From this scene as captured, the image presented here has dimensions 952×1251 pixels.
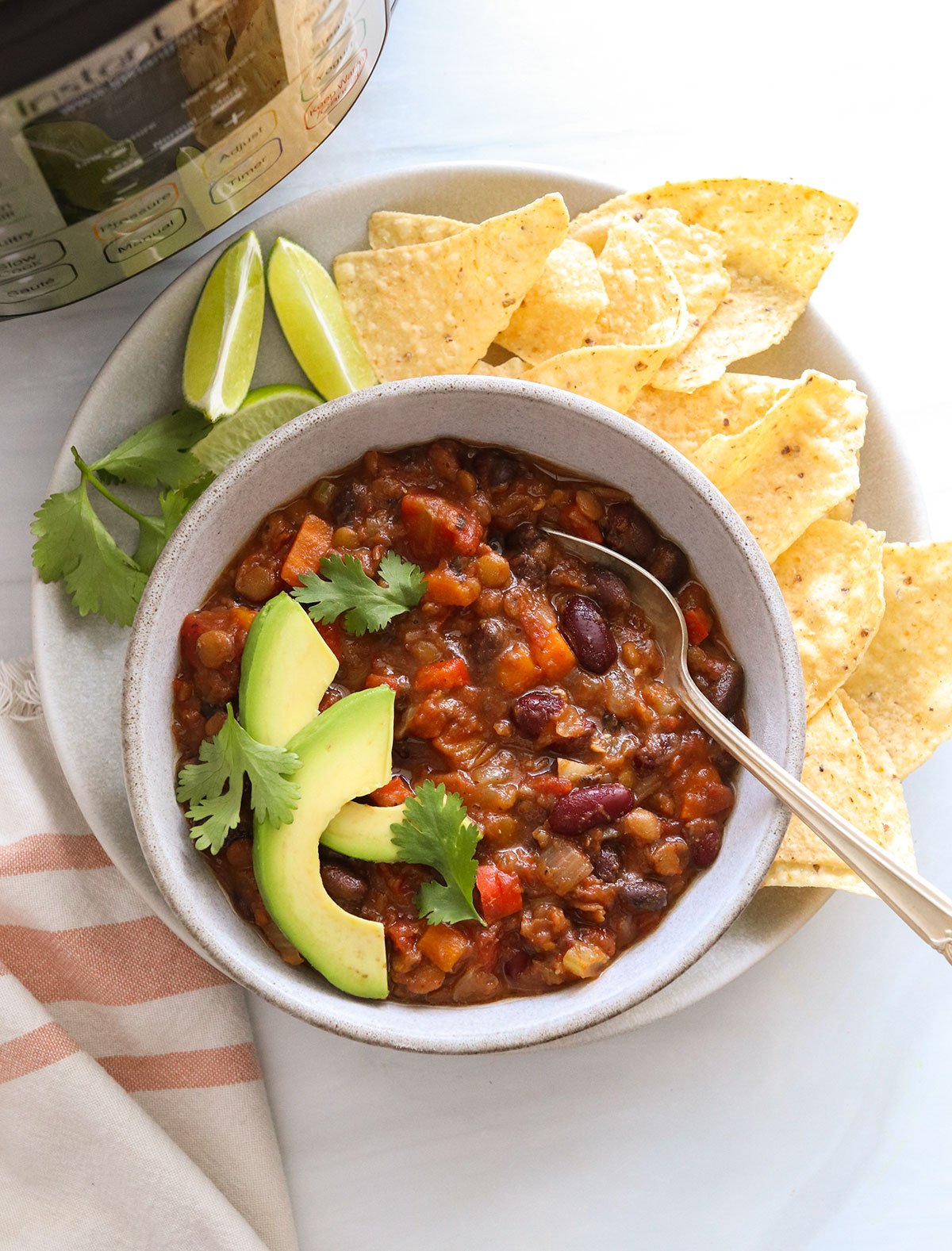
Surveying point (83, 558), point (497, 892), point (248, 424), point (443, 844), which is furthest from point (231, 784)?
point (248, 424)

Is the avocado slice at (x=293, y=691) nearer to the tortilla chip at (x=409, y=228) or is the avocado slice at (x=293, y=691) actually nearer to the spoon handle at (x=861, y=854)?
the spoon handle at (x=861, y=854)

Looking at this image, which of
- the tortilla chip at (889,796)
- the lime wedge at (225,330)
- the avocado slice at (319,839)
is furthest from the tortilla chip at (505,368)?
the tortilla chip at (889,796)

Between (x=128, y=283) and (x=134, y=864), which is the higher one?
(x=128, y=283)

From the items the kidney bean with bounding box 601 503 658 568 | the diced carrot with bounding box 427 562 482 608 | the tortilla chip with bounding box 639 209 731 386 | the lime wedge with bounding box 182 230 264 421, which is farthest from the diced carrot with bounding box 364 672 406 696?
the tortilla chip with bounding box 639 209 731 386

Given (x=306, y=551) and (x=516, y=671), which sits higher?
(x=306, y=551)

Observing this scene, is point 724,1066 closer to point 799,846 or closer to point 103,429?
point 799,846

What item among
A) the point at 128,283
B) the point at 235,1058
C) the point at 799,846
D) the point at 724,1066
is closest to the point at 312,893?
the point at 235,1058

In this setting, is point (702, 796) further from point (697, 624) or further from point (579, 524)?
point (579, 524)
